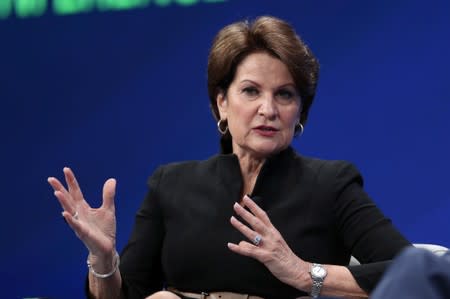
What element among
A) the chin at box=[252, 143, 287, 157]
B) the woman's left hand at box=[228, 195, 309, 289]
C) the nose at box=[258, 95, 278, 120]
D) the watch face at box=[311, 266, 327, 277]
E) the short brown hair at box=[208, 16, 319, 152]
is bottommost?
the watch face at box=[311, 266, 327, 277]

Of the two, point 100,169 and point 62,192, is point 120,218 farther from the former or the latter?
point 62,192

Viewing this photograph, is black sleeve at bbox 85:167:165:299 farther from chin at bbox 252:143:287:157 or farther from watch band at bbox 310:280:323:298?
watch band at bbox 310:280:323:298

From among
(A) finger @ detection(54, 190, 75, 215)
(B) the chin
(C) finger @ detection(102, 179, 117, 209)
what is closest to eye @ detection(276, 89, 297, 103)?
(B) the chin

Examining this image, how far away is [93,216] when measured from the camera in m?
1.91

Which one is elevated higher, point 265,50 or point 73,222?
point 265,50

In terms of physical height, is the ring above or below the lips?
below

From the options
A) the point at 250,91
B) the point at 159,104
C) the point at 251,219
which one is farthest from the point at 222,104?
the point at 159,104

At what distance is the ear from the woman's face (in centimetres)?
7

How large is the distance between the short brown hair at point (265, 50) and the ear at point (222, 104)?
0.02 metres

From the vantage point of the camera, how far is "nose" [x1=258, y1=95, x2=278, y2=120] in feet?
6.74

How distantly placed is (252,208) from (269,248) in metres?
0.09

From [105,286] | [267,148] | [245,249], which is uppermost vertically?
[267,148]

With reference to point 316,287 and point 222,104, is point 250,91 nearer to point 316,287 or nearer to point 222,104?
point 222,104

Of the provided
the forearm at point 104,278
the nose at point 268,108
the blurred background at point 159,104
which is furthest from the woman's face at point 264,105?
the blurred background at point 159,104
